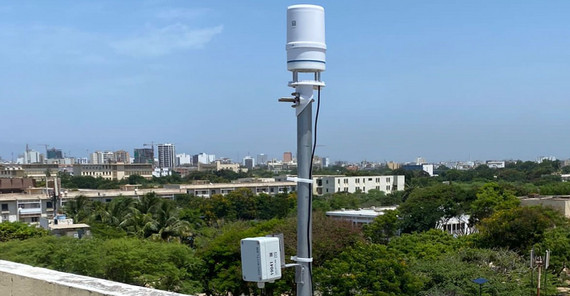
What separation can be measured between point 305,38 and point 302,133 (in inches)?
22.5

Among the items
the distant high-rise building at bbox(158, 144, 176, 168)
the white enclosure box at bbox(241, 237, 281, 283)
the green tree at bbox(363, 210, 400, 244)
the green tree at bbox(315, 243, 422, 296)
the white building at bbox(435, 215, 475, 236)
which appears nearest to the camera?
the white enclosure box at bbox(241, 237, 281, 283)

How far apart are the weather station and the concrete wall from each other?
80 centimetres

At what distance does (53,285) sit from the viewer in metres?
4.24

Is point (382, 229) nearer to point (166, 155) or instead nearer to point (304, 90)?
point (304, 90)

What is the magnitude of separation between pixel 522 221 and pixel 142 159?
537 ft

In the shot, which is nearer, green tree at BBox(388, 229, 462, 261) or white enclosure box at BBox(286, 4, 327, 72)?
white enclosure box at BBox(286, 4, 327, 72)

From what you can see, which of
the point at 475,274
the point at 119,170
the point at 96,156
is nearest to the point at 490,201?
the point at 475,274

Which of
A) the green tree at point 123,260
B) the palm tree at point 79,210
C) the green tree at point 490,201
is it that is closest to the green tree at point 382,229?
the green tree at point 490,201

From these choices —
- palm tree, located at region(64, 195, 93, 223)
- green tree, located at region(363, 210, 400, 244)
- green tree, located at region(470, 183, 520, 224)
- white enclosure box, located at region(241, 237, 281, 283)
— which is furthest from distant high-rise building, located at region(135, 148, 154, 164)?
white enclosure box, located at region(241, 237, 281, 283)

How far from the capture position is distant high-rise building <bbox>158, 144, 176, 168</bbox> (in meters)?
192

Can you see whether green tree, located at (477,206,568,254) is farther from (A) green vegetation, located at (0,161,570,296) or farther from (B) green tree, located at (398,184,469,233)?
(B) green tree, located at (398,184,469,233)

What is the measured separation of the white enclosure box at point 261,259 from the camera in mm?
3418

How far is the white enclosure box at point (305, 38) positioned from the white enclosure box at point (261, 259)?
41.7 inches

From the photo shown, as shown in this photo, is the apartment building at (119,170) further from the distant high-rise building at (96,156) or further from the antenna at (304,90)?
the antenna at (304,90)
